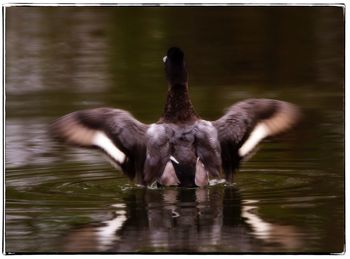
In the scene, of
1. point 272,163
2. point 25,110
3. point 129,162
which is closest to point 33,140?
point 25,110

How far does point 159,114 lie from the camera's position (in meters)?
12.5

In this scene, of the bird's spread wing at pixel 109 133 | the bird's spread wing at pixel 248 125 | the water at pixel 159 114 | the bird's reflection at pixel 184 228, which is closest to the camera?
the bird's reflection at pixel 184 228

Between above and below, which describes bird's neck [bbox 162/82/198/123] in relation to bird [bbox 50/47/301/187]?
above

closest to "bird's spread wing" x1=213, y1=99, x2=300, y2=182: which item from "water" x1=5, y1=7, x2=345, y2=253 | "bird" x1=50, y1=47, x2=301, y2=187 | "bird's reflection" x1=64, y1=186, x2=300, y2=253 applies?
"bird" x1=50, y1=47, x2=301, y2=187

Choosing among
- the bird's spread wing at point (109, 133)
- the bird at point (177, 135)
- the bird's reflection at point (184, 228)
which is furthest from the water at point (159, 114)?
the bird's spread wing at point (109, 133)

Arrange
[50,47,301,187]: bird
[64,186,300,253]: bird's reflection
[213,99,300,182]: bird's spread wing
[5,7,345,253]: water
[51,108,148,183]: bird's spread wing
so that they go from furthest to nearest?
[213,99,300,182]: bird's spread wing → [51,108,148,183]: bird's spread wing → [50,47,301,187]: bird → [5,7,345,253]: water → [64,186,300,253]: bird's reflection

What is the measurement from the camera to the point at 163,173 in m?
9.91

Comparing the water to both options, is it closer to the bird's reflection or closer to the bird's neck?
the bird's reflection

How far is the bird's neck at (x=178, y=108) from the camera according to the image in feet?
33.3

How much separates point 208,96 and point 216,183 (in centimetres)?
330

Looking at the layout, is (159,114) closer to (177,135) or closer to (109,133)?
(109,133)

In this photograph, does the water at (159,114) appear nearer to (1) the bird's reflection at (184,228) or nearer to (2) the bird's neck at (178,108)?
(1) the bird's reflection at (184,228)

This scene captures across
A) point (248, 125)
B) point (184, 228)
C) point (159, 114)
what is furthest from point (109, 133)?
point (159, 114)

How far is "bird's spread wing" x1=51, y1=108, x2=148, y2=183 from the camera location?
400 inches
